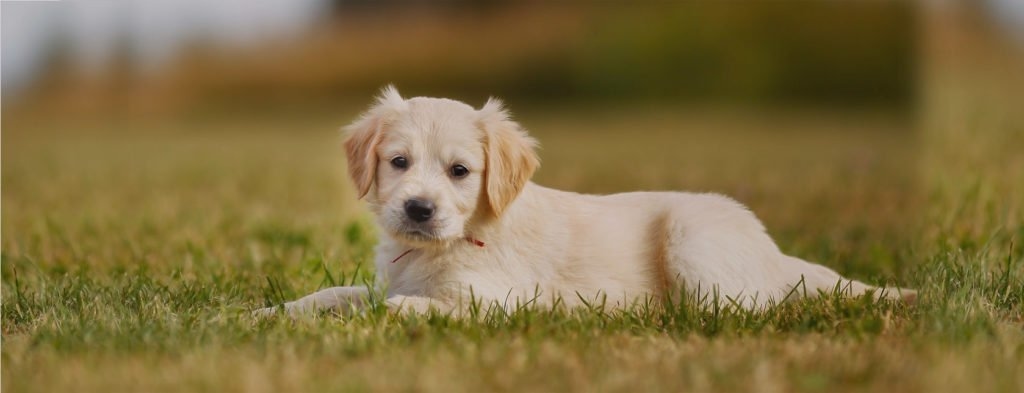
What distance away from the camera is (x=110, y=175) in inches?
363

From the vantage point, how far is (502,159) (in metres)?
3.67

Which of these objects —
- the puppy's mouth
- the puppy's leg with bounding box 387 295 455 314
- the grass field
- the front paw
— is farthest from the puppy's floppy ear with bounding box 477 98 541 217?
the front paw

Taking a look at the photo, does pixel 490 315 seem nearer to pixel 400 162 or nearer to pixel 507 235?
pixel 507 235

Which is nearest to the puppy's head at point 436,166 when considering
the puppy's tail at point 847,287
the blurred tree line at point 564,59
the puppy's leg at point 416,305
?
the puppy's leg at point 416,305

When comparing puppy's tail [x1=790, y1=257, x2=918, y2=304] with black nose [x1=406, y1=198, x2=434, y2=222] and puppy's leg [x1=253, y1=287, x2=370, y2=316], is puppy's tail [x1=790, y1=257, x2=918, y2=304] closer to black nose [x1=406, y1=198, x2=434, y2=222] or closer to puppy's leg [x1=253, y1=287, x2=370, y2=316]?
black nose [x1=406, y1=198, x2=434, y2=222]

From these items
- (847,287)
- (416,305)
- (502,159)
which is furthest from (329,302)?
(847,287)

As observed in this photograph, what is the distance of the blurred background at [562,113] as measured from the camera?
605 cm

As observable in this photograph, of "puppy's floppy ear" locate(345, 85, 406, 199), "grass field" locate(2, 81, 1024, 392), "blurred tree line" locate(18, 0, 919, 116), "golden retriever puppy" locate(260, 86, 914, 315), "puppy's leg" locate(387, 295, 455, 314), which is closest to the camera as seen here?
"grass field" locate(2, 81, 1024, 392)

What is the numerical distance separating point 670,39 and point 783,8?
1.99m

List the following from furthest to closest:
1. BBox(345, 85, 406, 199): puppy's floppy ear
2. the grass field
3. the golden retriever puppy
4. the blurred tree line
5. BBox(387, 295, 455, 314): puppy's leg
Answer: the blurred tree line
BBox(345, 85, 406, 199): puppy's floppy ear
the golden retriever puppy
BBox(387, 295, 455, 314): puppy's leg
the grass field

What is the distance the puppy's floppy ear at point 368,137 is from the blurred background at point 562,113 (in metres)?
0.19

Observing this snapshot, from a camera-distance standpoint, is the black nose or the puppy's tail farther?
the puppy's tail

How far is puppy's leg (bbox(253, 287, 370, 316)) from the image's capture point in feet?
11.6

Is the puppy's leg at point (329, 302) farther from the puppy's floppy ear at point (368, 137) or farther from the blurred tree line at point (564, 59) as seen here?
the blurred tree line at point (564, 59)
